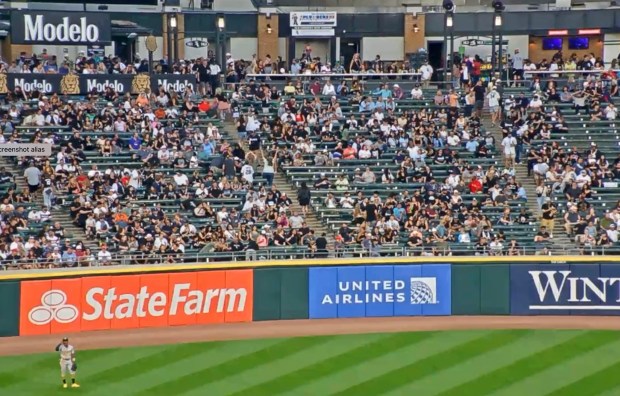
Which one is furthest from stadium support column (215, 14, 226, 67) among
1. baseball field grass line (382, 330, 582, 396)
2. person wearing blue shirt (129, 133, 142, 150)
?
baseball field grass line (382, 330, 582, 396)

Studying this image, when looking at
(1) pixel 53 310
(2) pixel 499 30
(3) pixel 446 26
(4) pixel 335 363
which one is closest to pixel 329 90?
(3) pixel 446 26

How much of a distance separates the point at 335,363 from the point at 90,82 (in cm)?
1444

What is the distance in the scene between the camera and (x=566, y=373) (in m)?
36.6

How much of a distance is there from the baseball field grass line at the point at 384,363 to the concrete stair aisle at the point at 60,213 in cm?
875

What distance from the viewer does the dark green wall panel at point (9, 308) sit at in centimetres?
3891

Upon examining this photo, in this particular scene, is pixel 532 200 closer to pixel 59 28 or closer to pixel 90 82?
pixel 90 82

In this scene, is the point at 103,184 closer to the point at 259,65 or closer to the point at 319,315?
the point at 319,315

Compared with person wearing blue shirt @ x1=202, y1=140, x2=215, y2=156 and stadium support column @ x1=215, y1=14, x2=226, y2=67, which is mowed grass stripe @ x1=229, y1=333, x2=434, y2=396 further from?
stadium support column @ x1=215, y1=14, x2=226, y2=67

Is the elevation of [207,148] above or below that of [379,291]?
above

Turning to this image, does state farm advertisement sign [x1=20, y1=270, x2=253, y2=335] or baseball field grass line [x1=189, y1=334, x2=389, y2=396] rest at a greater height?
state farm advertisement sign [x1=20, y1=270, x2=253, y2=335]

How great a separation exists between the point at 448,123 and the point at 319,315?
10.5 metres

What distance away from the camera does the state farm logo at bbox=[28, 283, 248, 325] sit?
39500 millimetres

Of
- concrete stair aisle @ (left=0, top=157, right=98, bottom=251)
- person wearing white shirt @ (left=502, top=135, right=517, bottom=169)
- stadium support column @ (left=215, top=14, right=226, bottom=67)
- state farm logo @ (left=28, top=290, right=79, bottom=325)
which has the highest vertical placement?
stadium support column @ (left=215, top=14, right=226, bottom=67)

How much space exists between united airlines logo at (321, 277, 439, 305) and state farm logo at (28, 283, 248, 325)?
2.66m
